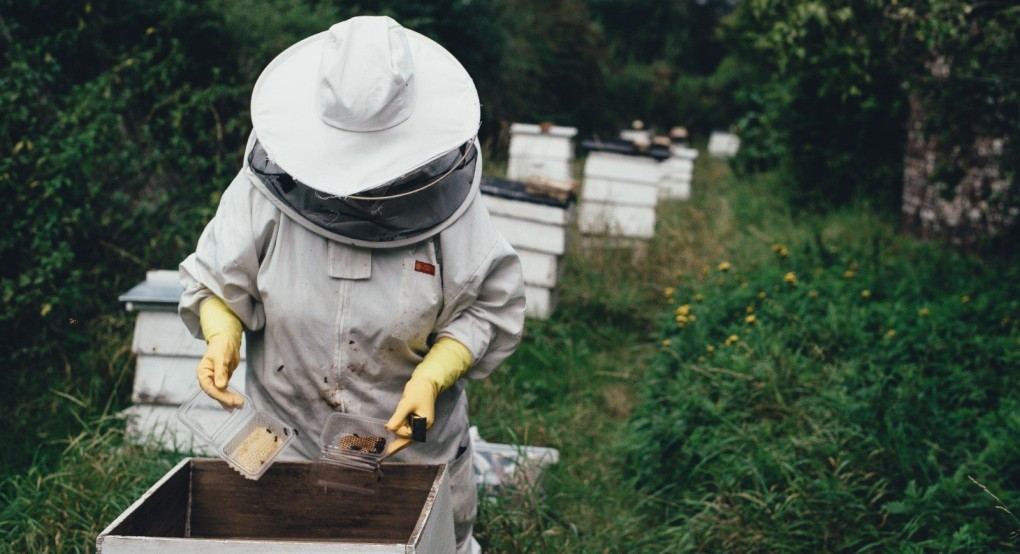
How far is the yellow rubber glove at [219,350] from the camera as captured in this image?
86.4 inches

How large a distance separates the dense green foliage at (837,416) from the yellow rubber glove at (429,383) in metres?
1.40

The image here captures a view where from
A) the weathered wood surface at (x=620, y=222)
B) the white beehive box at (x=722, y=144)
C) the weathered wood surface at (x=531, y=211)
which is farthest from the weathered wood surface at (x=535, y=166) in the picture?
the white beehive box at (x=722, y=144)

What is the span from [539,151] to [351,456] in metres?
6.01

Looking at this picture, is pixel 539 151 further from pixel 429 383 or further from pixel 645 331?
pixel 429 383

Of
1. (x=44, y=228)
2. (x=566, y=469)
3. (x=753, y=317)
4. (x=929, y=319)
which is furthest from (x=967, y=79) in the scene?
(x=44, y=228)

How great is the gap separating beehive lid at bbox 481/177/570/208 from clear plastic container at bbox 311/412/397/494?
139 inches

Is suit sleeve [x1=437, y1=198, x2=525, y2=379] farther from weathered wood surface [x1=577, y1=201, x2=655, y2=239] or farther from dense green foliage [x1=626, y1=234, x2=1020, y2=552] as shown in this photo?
weathered wood surface [x1=577, y1=201, x2=655, y2=239]

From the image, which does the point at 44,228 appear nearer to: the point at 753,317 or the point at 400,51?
the point at 400,51

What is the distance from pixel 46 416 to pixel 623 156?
4732 millimetres

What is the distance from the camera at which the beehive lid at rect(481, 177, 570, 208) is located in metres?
5.75

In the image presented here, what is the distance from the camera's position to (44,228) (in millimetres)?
4289

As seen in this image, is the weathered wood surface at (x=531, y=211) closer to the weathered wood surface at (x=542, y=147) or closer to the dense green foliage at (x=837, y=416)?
the dense green foliage at (x=837, y=416)

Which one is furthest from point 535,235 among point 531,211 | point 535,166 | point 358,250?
point 358,250

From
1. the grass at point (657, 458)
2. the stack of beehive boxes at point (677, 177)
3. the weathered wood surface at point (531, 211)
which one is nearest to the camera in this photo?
the grass at point (657, 458)
